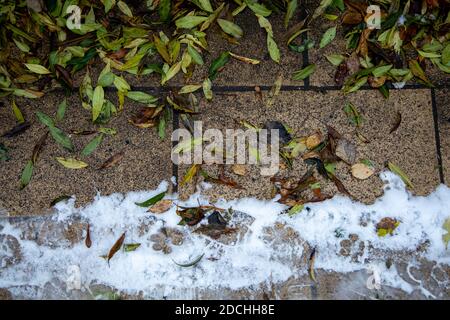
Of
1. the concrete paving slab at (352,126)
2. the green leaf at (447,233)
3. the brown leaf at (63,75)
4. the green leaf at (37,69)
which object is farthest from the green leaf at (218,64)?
the green leaf at (447,233)

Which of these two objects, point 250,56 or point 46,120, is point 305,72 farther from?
point 46,120

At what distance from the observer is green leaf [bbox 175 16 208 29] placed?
219 cm

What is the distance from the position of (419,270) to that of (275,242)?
0.69 metres

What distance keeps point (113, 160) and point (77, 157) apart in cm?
18

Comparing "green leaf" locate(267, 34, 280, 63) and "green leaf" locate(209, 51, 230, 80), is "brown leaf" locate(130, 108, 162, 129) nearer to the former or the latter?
"green leaf" locate(209, 51, 230, 80)

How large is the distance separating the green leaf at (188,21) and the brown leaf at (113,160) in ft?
2.24

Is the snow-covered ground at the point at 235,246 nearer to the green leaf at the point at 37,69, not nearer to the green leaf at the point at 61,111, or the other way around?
the green leaf at the point at 61,111

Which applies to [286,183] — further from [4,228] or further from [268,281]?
[4,228]

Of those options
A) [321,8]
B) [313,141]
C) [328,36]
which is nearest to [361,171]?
[313,141]

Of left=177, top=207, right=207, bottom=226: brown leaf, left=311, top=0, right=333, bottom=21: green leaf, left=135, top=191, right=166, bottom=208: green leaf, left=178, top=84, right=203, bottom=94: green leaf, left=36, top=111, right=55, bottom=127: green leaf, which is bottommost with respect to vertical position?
left=177, top=207, right=207, bottom=226: brown leaf

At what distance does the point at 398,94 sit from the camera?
226cm

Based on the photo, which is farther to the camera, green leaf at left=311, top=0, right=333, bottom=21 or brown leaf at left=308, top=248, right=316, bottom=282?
green leaf at left=311, top=0, right=333, bottom=21

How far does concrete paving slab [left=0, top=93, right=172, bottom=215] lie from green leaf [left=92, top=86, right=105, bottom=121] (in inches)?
2.1

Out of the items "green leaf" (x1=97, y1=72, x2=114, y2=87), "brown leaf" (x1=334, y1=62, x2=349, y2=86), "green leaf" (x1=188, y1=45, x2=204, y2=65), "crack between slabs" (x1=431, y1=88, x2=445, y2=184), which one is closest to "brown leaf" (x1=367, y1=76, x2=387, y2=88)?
"brown leaf" (x1=334, y1=62, x2=349, y2=86)
